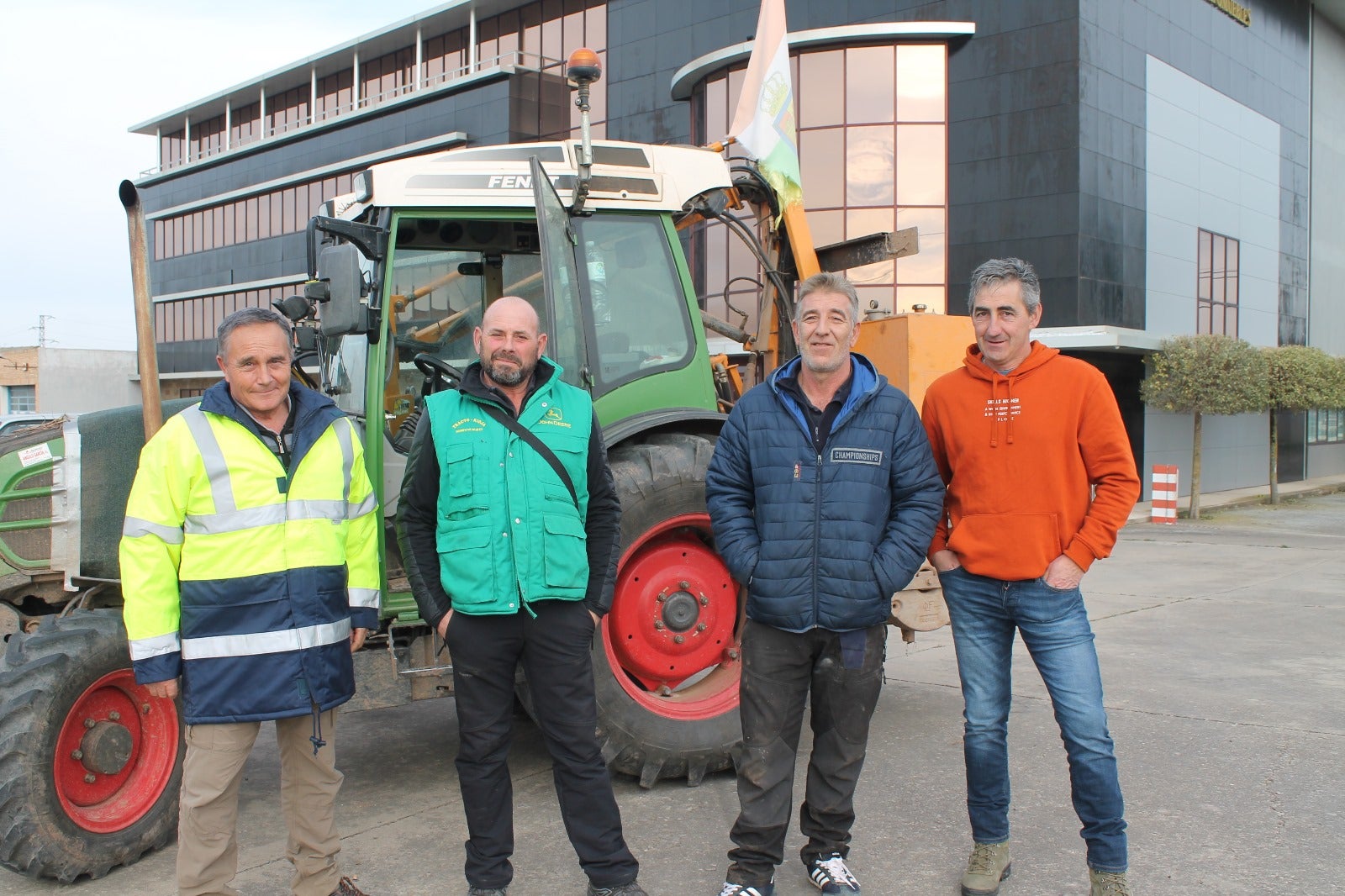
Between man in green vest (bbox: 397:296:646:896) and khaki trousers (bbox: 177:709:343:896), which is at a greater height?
man in green vest (bbox: 397:296:646:896)

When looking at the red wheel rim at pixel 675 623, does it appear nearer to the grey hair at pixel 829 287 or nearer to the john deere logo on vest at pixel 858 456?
the john deere logo on vest at pixel 858 456

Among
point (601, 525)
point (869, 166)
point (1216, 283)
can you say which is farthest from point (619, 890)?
point (1216, 283)

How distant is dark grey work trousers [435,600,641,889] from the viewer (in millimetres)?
3338

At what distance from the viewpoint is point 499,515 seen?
130 inches

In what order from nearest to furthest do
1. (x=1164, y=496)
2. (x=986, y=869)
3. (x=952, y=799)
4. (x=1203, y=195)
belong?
1. (x=986, y=869)
2. (x=952, y=799)
3. (x=1164, y=496)
4. (x=1203, y=195)

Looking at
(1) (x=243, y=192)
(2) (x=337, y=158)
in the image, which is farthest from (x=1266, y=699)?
(1) (x=243, y=192)

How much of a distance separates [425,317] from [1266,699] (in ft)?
16.6

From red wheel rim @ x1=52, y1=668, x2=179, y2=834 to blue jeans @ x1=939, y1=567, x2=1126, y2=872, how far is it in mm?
2802

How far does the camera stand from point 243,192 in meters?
41.6

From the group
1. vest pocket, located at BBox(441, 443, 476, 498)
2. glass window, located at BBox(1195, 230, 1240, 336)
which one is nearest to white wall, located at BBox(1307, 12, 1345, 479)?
glass window, located at BBox(1195, 230, 1240, 336)

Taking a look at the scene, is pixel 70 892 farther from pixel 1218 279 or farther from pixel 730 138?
pixel 1218 279

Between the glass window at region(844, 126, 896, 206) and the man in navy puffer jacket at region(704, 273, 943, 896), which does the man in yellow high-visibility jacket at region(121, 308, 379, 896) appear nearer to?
the man in navy puffer jacket at region(704, 273, 943, 896)

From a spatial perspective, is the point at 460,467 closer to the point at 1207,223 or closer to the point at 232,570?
the point at 232,570

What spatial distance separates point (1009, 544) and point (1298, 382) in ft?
75.0
